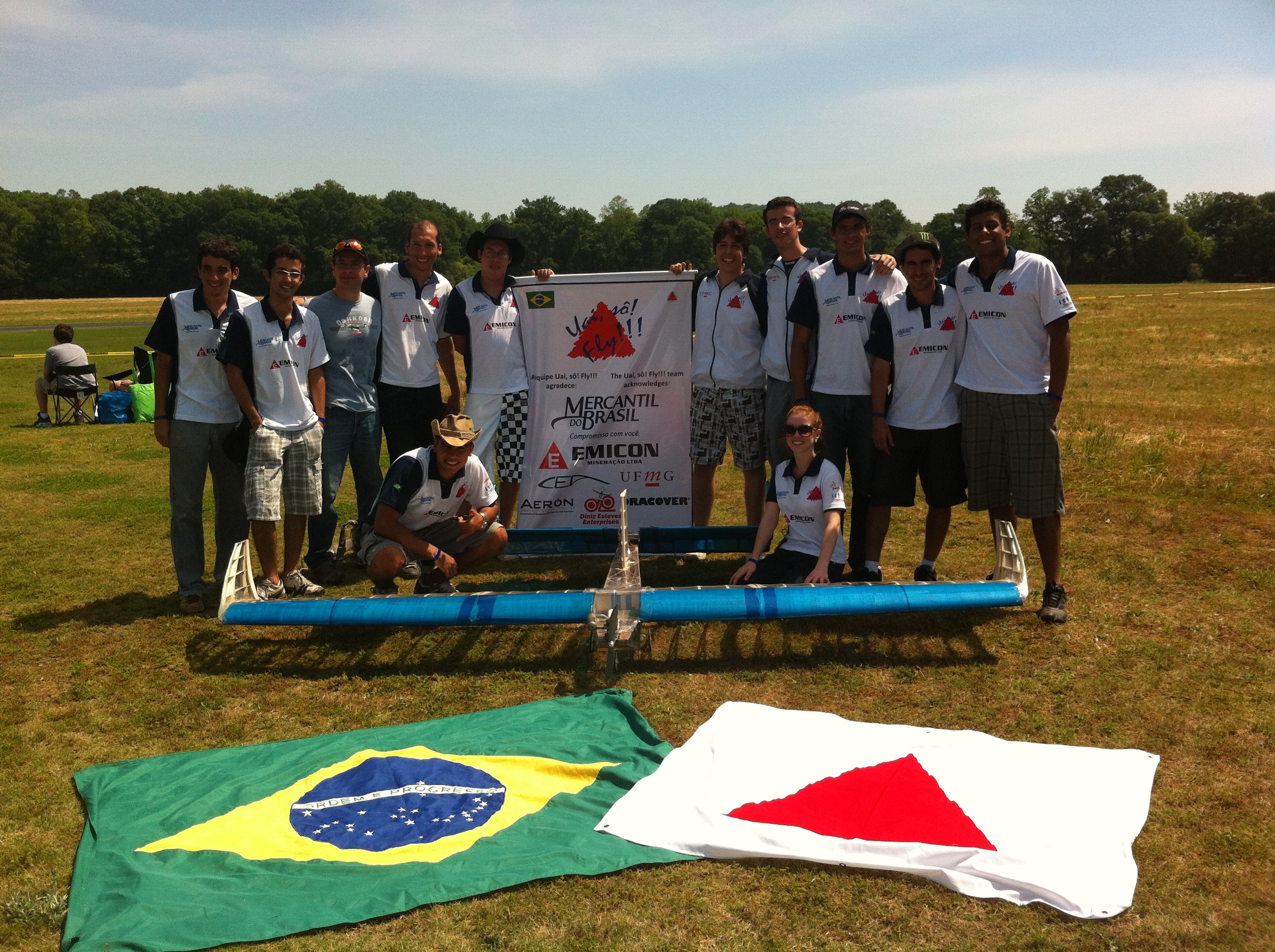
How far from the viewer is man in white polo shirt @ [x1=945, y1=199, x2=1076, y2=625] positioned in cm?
599

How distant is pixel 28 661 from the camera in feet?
19.6

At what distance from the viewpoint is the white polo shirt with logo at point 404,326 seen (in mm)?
7371

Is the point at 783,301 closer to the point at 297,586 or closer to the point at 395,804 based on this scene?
the point at 297,586

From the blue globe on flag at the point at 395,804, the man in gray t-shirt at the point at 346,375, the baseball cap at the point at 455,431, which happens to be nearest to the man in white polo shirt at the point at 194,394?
the man in gray t-shirt at the point at 346,375

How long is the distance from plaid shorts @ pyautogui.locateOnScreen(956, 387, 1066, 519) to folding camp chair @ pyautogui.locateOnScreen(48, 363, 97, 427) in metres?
15.1

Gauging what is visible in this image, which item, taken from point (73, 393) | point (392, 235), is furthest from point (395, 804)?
point (392, 235)

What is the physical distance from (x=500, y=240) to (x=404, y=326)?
955 mm

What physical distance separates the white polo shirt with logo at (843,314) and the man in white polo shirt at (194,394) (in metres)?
3.85

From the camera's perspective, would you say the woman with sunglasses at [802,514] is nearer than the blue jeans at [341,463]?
Yes

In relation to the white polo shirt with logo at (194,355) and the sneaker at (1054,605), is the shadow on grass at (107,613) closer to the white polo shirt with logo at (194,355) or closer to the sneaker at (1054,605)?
the white polo shirt with logo at (194,355)

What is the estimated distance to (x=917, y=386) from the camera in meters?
6.44

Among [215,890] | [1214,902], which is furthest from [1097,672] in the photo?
[215,890]

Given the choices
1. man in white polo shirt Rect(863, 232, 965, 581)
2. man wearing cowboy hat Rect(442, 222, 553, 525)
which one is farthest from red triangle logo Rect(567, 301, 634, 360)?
man in white polo shirt Rect(863, 232, 965, 581)

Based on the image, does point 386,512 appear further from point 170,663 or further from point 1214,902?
point 1214,902
